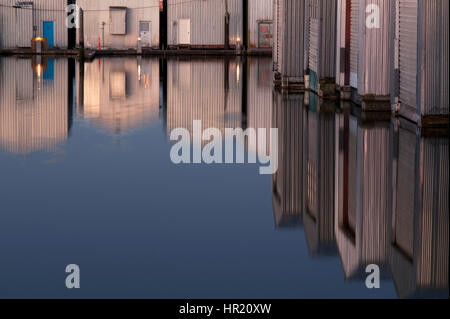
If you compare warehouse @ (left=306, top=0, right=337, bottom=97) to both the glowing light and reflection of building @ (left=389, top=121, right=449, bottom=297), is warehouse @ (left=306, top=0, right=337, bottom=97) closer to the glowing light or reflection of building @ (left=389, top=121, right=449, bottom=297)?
reflection of building @ (left=389, top=121, right=449, bottom=297)

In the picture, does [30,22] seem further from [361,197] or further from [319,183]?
[361,197]

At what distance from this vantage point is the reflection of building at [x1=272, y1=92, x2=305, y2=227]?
946 cm

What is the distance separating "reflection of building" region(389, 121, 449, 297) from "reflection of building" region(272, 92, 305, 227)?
3.55 feet

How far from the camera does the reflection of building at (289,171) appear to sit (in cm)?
946

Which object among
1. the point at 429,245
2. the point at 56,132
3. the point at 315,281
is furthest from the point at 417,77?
the point at 315,281

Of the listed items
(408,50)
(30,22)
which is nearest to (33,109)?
(408,50)

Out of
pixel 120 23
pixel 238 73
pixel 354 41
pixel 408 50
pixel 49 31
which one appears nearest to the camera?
pixel 408 50

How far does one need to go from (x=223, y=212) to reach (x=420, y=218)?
203 cm

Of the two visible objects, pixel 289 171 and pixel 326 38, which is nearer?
pixel 289 171

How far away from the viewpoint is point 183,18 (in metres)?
58.9

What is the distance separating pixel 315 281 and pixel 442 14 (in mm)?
9751

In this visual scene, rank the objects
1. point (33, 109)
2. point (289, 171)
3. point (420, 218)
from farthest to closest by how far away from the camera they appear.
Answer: point (33, 109), point (289, 171), point (420, 218)

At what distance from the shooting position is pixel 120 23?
57.8 m

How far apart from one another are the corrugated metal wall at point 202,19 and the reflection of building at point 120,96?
16.3m
